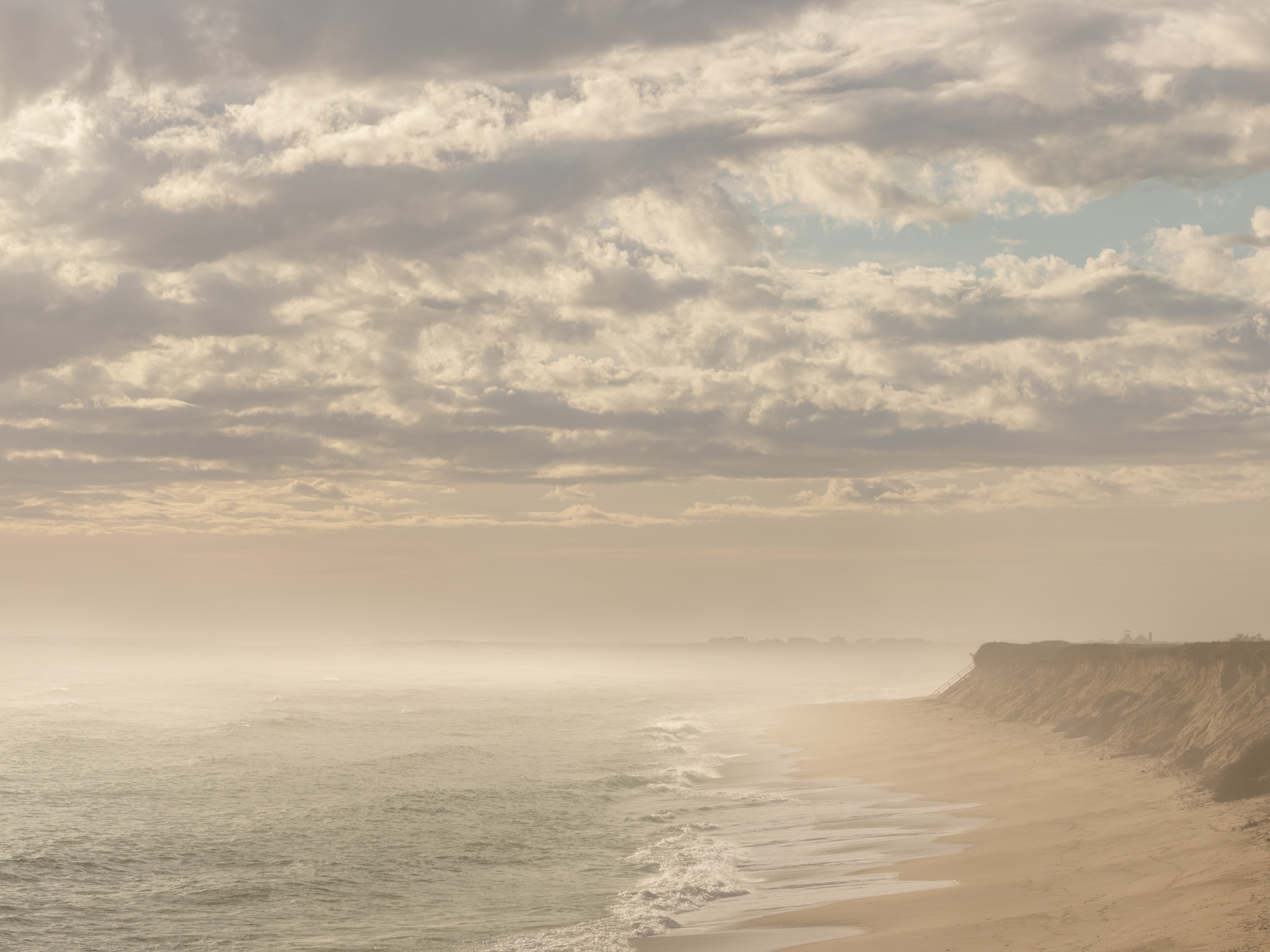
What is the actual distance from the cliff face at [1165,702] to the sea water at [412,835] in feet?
28.5

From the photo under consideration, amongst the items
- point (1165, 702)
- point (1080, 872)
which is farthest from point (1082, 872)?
point (1165, 702)

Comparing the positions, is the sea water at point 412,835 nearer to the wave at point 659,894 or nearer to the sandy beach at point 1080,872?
the wave at point 659,894

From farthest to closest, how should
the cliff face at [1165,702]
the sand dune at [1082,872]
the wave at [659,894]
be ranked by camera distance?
the cliff face at [1165,702], the wave at [659,894], the sand dune at [1082,872]

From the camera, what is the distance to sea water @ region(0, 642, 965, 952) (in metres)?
20.8

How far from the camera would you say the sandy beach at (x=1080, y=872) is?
612 inches

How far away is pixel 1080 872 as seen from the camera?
19984 millimetres

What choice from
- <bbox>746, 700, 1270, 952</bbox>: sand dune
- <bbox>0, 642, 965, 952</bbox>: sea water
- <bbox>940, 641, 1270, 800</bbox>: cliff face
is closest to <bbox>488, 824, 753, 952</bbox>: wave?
<bbox>0, 642, 965, 952</bbox>: sea water

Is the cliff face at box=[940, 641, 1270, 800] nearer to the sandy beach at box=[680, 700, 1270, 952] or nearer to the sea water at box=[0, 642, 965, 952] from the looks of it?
the sandy beach at box=[680, 700, 1270, 952]

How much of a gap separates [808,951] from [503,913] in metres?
8.00

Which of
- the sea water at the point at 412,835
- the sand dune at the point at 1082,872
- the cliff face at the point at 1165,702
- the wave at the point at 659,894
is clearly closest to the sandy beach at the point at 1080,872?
the sand dune at the point at 1082,872

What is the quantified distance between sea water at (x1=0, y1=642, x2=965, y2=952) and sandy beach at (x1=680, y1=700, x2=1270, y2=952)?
1992 mm

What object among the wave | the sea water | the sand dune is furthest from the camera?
the sea water

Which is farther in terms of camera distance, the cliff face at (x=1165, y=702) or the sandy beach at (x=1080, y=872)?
the cliff face at (x=1165, y=702)

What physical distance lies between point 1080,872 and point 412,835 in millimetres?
20422
